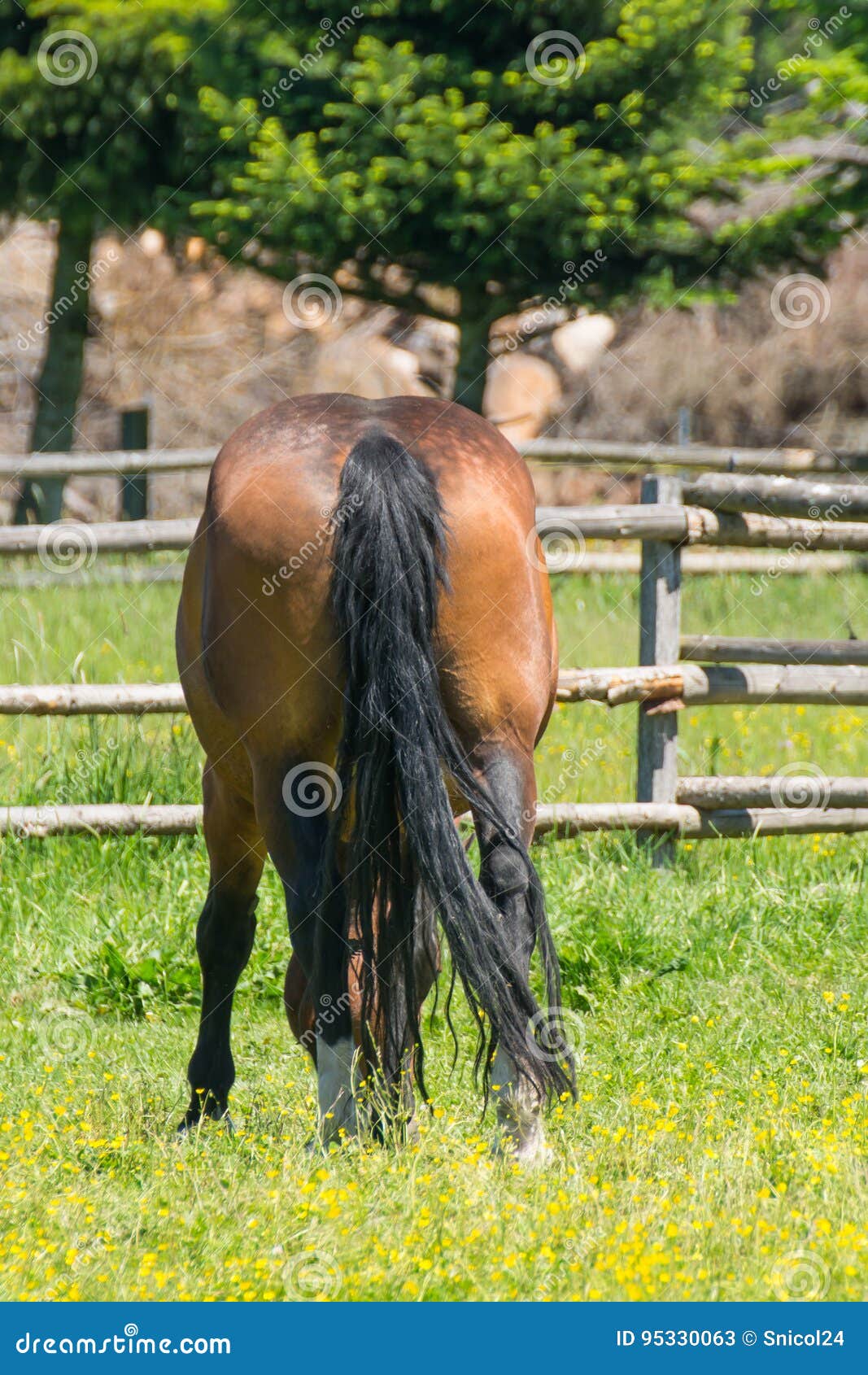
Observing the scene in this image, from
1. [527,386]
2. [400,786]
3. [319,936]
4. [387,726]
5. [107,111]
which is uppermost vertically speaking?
[107,111]

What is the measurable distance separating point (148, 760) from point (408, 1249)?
11.2 feet

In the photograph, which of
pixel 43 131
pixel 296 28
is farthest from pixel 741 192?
pixel 43 131

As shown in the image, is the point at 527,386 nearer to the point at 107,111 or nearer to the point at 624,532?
the point at 107,111

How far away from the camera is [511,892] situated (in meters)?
2.71

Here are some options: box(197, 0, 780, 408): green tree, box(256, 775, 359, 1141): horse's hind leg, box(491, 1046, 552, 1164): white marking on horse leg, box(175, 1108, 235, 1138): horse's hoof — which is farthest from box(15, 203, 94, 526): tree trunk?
box(491, 1046, 552, 1164): white marking on horse leg

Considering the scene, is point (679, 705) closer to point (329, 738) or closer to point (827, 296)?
point (329, 738)

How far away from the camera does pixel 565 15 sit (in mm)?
10531

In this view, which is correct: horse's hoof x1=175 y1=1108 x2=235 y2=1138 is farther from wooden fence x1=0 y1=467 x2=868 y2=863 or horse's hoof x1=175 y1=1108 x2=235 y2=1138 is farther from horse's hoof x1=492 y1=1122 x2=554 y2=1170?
wooden fence x1=0 y1=467 x2=868 y2=863

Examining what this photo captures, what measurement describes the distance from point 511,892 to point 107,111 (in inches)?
444

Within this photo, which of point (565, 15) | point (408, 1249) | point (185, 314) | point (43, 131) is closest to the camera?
point (408, 1249)

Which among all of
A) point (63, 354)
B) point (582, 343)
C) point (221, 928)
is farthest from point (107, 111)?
point (221, 928)

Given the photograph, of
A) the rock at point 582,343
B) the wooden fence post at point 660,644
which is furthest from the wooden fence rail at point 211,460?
the rock at point 582,343

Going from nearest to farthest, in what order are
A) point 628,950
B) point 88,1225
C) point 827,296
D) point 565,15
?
point 88,1225 < point 628,950 < point 565,15 < point 827,296

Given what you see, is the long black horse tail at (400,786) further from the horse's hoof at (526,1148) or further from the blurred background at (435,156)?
the blurred background at (435,156)
